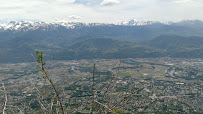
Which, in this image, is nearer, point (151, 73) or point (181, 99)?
point (181, 99)

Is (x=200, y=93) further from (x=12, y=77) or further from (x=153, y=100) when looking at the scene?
(x=12, y=77)

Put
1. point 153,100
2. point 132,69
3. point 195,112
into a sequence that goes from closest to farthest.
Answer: point 195,112, point 153,100, point 132,69

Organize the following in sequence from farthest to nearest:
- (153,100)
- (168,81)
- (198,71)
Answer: (198,71) < (168,81) < (153,100)

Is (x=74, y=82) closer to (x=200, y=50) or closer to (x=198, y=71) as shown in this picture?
(x=198, y=71)

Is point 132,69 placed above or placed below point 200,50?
below

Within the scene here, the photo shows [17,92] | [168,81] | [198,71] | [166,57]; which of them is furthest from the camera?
[166,57]

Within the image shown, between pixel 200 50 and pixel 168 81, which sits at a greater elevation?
pixel 200 50

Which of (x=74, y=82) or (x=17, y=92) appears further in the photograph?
(x=74, y=82)

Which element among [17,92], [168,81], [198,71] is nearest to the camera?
[17,92]

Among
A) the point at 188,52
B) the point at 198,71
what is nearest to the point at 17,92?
the point at 198,71

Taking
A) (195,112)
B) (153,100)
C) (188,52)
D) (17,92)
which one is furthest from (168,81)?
(188,52)
